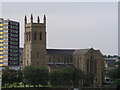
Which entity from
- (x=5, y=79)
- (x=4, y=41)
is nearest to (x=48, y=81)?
(x=5, y=79)

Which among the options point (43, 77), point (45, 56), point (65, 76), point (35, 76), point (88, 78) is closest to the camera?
point (35, 76)

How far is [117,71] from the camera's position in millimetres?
56719

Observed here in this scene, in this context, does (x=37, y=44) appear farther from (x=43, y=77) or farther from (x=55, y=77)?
(x=43, y=77)

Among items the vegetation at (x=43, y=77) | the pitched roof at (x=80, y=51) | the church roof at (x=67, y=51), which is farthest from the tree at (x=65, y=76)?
the church roof at (x=67, y=51)

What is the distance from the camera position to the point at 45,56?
66.8 m

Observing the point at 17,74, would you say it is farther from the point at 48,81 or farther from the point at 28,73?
the point at 48,81

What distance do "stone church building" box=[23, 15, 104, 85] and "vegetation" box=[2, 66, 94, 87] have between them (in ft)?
14.4

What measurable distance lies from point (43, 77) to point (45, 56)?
13105mm

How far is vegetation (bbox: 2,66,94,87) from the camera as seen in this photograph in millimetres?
52469

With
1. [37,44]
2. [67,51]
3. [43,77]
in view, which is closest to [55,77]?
[43,77]

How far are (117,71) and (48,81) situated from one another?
10412 millimetres

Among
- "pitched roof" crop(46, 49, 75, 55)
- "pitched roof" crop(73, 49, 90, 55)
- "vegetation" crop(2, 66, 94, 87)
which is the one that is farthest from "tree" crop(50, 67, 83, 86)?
"pitched roof" crop(46, 49, 75, 55)

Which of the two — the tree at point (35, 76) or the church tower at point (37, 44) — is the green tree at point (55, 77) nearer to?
the tree at point (35, 76)

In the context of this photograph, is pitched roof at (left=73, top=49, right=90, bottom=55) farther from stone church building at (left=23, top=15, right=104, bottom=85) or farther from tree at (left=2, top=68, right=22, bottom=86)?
tree at (left=2, top=68, right=22, bottom=86)
